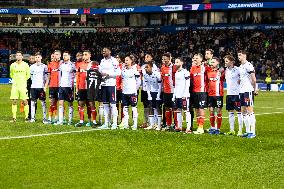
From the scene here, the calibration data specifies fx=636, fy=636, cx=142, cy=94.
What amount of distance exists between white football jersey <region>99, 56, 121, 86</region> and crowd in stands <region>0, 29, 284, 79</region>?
1606 inches

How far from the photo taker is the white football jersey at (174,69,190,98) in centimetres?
2023

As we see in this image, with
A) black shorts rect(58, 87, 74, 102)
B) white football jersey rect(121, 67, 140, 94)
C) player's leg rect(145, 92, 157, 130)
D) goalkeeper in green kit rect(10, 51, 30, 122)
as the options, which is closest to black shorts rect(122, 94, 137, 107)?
white football jersey rect(121, 67, 140, 94)

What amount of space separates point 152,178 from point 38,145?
481cm

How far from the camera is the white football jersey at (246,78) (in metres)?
19.5

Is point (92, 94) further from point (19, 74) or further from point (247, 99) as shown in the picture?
point (247, 99)

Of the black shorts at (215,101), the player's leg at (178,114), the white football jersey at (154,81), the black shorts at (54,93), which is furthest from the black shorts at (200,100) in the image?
the black shorts at (54,93)

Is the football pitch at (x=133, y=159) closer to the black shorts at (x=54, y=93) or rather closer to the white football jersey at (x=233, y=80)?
the black shorts at (x=54, y=93)

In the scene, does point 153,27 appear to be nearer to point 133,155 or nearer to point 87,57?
point 87,57

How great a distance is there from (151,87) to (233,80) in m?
2.92

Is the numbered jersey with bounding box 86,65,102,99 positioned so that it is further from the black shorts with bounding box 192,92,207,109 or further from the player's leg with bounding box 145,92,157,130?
the black shorts with bounding box 192,92,207,109

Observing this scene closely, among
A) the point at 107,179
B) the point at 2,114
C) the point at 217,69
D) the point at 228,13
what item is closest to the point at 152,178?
the point at 107,179

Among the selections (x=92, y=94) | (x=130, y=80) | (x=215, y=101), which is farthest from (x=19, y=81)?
(x=215, y=101)

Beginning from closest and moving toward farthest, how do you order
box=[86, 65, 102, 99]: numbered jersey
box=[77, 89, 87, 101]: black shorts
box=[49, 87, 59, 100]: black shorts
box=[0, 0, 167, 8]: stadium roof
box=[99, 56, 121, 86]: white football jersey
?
box=[99, 56, 121, 86]: white football jersey
box=[86, 65, 102, 99]: numbered jersey
box=[77, 89, 87, 101]: black shorts
box=[49, 87, 59, 100]: black shorts
box=[0, 0, 167, 8]: stadium roof

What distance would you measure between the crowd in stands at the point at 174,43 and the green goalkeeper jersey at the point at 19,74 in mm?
40142
